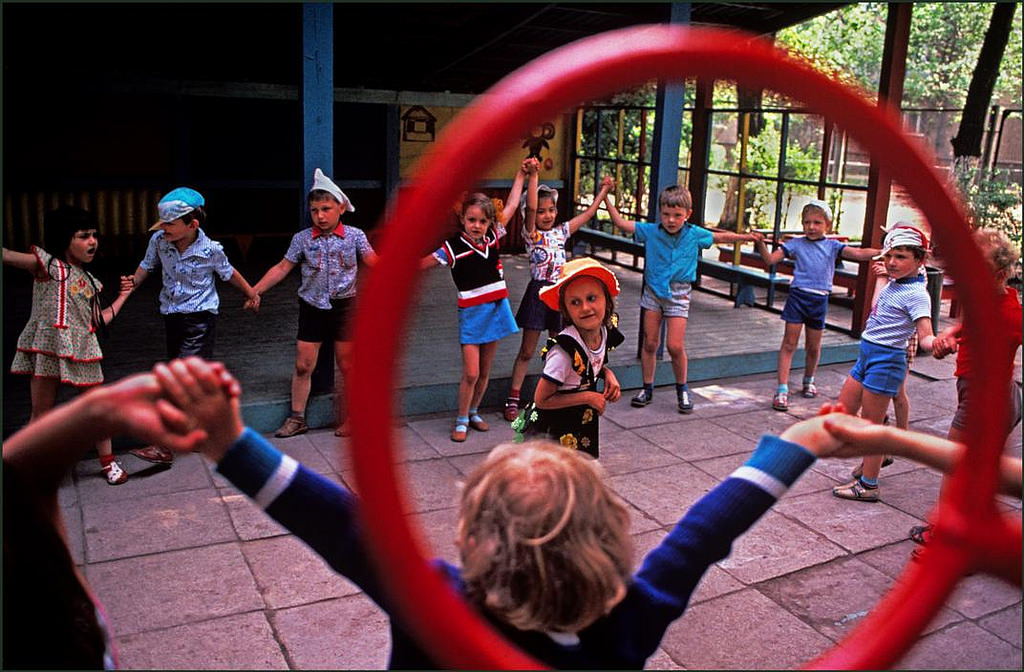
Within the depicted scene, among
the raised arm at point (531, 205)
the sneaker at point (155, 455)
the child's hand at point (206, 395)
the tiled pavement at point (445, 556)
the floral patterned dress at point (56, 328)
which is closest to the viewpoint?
the child's hand at point (206, 395)

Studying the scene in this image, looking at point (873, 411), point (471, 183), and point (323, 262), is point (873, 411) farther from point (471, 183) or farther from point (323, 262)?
point (471, 183)

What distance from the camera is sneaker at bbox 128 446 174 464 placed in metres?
5.24

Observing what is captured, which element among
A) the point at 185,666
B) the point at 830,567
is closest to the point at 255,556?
the point at 185,666

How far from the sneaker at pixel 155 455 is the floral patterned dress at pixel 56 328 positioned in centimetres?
65

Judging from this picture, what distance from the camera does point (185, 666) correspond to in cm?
326

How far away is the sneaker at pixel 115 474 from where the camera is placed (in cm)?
491

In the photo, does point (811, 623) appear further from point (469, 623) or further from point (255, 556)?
point (469, 623)

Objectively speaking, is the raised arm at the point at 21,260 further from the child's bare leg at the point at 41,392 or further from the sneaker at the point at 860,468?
the sneaker at the point at 860,468

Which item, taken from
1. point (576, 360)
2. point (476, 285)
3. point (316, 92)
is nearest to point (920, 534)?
point (576, 360)

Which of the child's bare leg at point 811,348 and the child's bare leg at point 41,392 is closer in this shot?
the child's bare leg at point 41,392

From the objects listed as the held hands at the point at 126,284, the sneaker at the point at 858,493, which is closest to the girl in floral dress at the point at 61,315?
the held hands at the point at 126,284

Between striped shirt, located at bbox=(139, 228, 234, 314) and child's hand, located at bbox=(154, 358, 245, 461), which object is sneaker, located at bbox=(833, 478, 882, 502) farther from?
child's hand, located at bbox=(154, 358, 245, 461)

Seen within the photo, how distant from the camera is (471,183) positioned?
3.58 ft

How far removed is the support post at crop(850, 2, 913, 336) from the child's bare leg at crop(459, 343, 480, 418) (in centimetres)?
441
